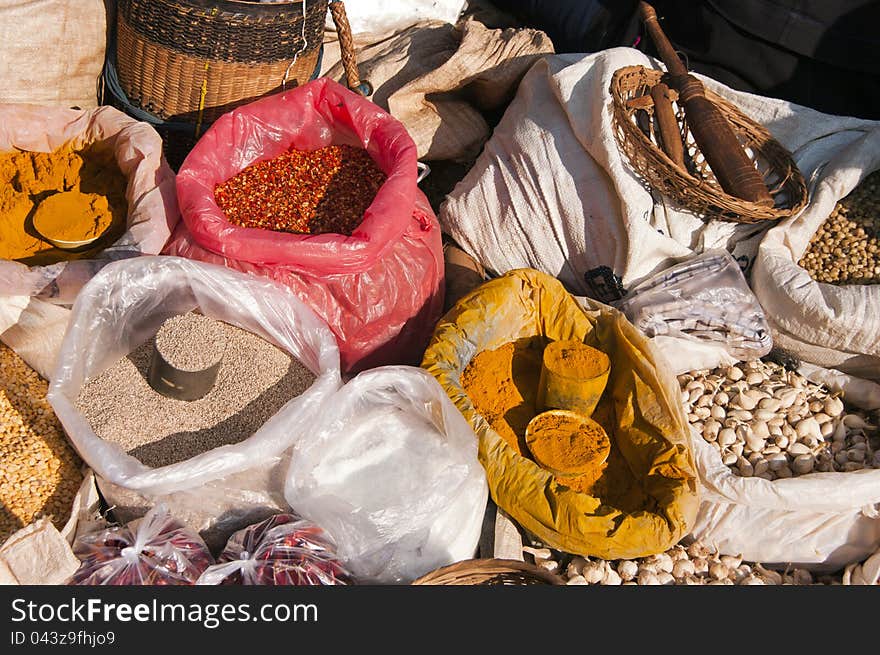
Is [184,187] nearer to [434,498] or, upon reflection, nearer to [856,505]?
[434,498]

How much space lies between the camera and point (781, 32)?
2695 millimetres

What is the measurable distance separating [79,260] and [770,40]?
215cm

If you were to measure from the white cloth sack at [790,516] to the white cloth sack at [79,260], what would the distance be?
4.70 feet

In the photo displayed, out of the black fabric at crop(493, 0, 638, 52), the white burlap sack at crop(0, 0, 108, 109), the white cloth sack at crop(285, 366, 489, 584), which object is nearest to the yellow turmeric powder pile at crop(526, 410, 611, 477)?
the white cloth sack at crop(285, 366, 489, 584)

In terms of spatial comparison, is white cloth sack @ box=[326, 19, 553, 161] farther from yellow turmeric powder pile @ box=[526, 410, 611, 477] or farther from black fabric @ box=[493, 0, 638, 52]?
yellow turmeric powder pile @ box=[526, 410, 611, 477]

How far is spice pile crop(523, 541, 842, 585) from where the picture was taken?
1.88 meters

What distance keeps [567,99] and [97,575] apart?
5.64ft

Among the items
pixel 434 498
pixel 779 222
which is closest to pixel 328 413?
pixel 434 498

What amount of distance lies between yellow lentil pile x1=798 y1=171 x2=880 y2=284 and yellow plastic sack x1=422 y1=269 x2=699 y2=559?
650mm

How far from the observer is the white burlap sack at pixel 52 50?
7.98 feet

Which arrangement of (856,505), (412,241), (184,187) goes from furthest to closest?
(412,241) < (184,187) < (856,505)

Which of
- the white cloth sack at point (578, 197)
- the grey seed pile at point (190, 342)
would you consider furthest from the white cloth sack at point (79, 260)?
the white cloth sack at point (578, 197)

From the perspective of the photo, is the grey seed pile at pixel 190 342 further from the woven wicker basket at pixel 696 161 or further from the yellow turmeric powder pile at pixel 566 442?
the woven wicker basket at pixel 696 161

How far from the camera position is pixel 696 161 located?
2.51 meters
